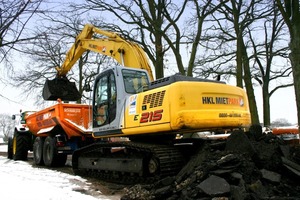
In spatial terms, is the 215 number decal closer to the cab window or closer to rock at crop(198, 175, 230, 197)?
the cab window

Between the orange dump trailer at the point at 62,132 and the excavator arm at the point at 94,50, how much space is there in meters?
0.91

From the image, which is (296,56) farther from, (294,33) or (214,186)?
(214,186)

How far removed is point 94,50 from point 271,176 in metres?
7.26

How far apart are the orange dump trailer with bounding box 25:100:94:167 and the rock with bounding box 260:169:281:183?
643 cm

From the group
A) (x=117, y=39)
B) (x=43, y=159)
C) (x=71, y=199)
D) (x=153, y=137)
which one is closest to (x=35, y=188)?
(x=71, y=199)

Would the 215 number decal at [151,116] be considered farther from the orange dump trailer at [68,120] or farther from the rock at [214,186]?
the orange dump trailer at [68,120]

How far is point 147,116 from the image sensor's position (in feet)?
26.9

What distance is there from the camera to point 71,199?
6.46 meters

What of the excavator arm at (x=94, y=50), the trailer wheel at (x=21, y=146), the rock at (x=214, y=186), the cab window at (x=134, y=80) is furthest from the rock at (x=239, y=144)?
the trailer wheel at (x=21, y=146)

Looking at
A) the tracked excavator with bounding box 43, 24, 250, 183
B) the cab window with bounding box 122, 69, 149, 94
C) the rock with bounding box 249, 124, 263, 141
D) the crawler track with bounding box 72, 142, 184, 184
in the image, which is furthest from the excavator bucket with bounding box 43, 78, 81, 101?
the rock with bounding box 249, 124, 263, 141

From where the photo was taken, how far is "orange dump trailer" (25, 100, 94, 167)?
12.2m

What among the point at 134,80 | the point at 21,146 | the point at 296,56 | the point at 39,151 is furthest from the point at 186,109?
the point at 21,146

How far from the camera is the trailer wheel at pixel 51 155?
12.6 m

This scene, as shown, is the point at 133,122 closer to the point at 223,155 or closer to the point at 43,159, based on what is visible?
the point at 223,155
